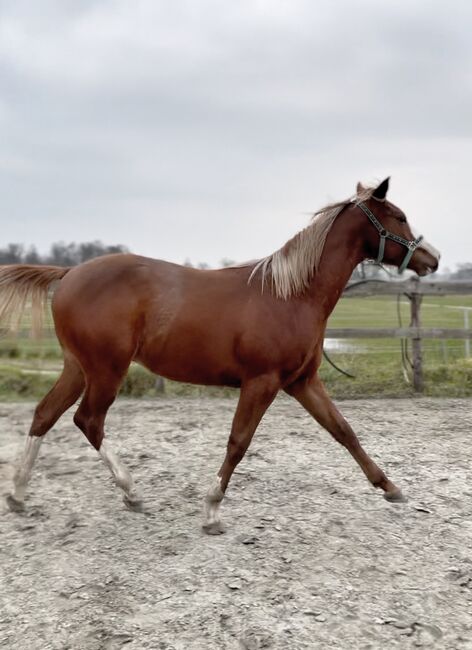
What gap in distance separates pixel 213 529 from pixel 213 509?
11 cm

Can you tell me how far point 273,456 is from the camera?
4.71 m

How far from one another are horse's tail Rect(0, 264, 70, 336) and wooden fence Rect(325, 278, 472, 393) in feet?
14.8

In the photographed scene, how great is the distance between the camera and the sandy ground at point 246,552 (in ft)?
7.58

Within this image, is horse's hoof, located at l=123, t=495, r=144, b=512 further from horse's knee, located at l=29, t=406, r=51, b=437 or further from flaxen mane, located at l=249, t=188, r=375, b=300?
flaxen mane, located at l=249, t=188, r=375, b=300

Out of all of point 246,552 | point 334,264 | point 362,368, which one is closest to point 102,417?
point 246,552

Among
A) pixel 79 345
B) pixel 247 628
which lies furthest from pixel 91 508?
pixel 247 628

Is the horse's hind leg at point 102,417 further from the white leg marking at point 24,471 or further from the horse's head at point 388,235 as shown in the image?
the horse's head at point 388,235

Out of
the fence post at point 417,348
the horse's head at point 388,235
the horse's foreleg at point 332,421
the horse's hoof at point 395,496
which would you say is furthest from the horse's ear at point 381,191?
the fence post at point 417,348

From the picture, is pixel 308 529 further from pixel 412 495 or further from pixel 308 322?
pixel 308 322

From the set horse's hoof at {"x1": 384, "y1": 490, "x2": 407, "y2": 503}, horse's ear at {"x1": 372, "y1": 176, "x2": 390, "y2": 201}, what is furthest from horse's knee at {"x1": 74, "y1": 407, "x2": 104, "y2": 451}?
horse's ear at {"x1": 372, "y1": 176, "x2": 390, "y2": 201}

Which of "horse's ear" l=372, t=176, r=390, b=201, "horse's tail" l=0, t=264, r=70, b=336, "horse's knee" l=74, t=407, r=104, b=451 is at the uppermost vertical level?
"horse's ear" l=372, t=176, r=390, b=201

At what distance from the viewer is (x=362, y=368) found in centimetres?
845

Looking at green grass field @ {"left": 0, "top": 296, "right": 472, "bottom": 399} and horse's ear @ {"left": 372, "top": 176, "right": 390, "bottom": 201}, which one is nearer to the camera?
horse's ear @ {"left": 372, "top": 176, "right": 390, "bottom": 201}

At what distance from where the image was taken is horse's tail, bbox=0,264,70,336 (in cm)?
368
